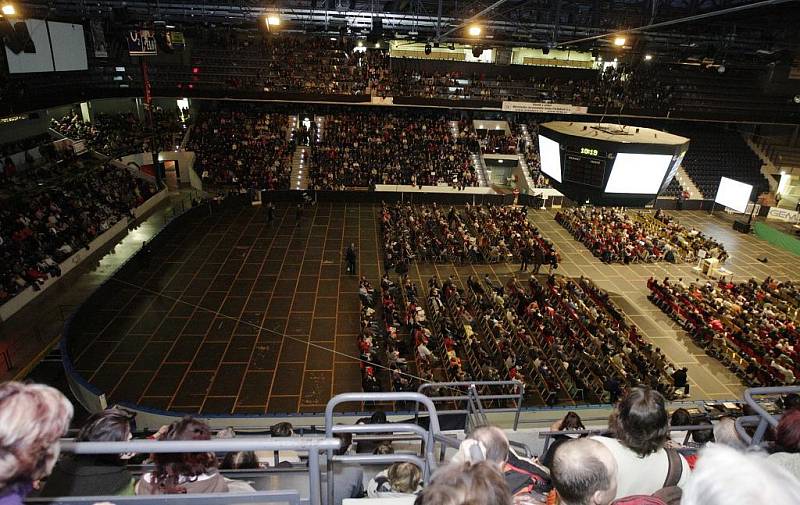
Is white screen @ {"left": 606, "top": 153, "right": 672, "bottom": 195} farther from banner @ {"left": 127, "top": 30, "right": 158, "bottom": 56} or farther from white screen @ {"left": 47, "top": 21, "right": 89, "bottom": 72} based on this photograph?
white screen @ {"left": 47, "top": 21, "right": 89, "bottom": 72}

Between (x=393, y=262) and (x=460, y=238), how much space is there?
4.08 metres

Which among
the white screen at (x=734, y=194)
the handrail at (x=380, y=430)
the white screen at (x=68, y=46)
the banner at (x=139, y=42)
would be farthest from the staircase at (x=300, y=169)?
the handrail at (x=380, y=430)

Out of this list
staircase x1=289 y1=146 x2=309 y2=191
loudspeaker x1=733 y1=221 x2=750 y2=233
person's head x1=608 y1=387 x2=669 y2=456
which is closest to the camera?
person's head x1=608 y1=387 x2=669 y2=456

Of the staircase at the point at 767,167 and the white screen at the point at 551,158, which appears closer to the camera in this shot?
A: the white screen at the point at 551,158

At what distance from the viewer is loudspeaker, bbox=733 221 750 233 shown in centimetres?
2462

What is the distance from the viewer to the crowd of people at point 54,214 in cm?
1455

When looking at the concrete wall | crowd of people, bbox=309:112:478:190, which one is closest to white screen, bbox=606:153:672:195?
the concrete wall

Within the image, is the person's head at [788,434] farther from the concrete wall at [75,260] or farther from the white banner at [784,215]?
the white banner at [784,215]

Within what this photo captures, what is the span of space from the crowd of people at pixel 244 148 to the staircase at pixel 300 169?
317 millimetres

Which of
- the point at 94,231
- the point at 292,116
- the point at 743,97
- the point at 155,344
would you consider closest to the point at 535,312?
the point at 155,344

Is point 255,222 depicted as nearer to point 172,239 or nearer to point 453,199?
point 172,239

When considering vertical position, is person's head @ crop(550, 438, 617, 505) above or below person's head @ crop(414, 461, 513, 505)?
below

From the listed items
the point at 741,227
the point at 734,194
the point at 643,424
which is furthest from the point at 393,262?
the point at 741,227

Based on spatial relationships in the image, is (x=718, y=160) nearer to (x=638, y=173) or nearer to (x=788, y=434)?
(x=638, y=173)
